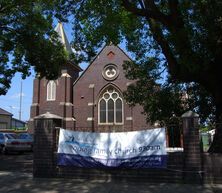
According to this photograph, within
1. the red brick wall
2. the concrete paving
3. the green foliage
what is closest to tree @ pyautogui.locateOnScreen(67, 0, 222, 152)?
the green foliage

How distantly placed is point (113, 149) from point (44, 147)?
2.51 metres

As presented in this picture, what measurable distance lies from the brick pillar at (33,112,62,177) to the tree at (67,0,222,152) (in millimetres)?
5071

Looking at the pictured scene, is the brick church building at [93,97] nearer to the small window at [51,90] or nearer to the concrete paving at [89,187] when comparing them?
the small window at [51,90]

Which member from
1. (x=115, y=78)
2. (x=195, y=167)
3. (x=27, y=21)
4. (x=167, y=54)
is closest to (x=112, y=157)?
(x=195, y=167)

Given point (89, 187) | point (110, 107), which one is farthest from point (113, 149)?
point (110, 107)

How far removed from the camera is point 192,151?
10352 mm

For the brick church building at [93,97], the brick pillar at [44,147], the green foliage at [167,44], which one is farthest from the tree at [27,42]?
the brick church building at [93,97]

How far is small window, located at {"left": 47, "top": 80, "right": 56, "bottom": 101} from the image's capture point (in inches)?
1582

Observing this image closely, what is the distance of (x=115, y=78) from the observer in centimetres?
3934

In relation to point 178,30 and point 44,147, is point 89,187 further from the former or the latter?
point 178,30

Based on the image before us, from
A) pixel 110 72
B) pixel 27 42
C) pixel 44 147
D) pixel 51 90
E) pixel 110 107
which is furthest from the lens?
pixel 51 90

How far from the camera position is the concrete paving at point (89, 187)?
9367 mm

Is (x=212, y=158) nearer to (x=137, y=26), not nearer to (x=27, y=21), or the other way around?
(x=137, y=26)

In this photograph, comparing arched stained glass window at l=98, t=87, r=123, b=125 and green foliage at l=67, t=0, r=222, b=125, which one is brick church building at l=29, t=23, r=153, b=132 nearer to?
arched stained glass window at l=98, t=87, r=123, b=125
